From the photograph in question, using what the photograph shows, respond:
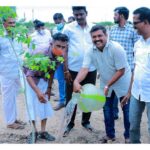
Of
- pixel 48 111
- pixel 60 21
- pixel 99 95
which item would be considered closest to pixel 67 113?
pixel 48 111

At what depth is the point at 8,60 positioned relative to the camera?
15.4ft

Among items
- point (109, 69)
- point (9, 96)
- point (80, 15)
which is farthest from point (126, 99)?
point (9, 96)

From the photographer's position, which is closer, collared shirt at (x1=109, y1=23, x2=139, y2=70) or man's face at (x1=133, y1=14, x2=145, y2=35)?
man's face at (x1=133, y1=14, x2=145, y2=35)

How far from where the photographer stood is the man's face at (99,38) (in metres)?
3.79

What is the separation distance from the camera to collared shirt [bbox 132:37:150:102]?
3.33 m

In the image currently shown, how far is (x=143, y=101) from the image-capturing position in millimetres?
3459

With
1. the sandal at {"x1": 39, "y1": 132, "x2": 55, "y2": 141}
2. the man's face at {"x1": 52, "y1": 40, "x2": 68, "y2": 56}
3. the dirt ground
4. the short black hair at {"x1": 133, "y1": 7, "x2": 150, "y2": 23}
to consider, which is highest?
the short black hair at {"x1": 133, "y1": 7, "x2": 150, "y2": 23}

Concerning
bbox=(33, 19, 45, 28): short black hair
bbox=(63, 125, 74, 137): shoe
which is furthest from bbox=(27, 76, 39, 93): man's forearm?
bbox=(33, 19, 45, 28): short black hair

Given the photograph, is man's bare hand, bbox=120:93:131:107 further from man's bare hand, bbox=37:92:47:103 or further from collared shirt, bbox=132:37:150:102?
A: man's bare hand, bbox=37:92:47:103

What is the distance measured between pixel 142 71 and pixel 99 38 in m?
0.68

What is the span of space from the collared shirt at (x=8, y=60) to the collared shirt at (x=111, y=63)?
108 cm

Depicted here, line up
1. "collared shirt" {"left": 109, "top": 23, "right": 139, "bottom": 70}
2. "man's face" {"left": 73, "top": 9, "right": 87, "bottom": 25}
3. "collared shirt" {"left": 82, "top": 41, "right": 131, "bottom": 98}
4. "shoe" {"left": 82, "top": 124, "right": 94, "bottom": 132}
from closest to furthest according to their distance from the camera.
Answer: "collared shirt" {"left": 82, "top": 41, "right": 131, "bottom": 98} → "man's face" {"left": 73, "top": 9, "right": 87, "bottom": 25} → "shoe" {"left": 82, "top": 124, "right": 94, "bottom": 132} → "collared shirt" {"left": 109, "top": 23, "right": 139, "bottom": 70}

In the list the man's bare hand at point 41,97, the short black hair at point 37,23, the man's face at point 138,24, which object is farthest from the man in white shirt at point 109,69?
the short black hair at point 37,23

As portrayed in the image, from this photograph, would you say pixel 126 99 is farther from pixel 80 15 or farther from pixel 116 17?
pixel 116 17
